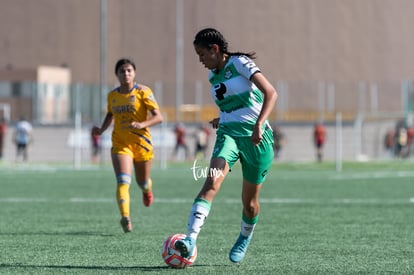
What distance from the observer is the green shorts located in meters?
8.69

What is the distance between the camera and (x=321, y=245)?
10516 millimetres

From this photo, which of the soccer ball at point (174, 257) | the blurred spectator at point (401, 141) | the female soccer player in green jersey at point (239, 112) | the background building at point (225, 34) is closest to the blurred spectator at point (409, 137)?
the blurred spectator at point (401, 141)

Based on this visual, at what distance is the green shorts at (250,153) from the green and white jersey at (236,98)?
0.25ft

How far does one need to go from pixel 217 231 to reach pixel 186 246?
13.5 feet

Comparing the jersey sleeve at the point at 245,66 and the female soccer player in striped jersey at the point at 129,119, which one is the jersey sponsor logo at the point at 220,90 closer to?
the jersey sleeve at the point at 245,66

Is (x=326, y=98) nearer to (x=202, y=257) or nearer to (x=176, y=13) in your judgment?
(x=176, y=13)

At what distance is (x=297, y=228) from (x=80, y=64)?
59.4 metres

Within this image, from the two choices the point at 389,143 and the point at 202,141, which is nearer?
the point at 202,141

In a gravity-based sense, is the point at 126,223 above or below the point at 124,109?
below

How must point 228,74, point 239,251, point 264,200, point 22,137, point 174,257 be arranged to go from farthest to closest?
point 22,137 < point 264,200 < point 239,251 < point 228,74 < point 174,257

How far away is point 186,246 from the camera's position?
8.18m

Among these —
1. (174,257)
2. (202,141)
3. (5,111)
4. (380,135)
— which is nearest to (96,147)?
(202,141)

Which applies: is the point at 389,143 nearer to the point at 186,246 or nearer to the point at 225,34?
the point at 225,34

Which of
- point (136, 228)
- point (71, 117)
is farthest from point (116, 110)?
point (71, 117)
